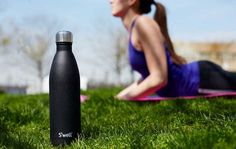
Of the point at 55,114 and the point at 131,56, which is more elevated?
the point at 131,56

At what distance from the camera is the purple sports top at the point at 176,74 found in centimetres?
644

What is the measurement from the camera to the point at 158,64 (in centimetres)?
612

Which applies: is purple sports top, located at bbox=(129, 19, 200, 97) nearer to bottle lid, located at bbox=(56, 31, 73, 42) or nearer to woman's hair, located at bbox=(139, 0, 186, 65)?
woman's hair, located at bbox=(139, 0, 186, 65)

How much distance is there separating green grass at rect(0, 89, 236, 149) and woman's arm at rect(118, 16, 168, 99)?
14.5 inches

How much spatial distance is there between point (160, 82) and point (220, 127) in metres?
3.37

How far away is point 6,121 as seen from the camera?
454 centimetres

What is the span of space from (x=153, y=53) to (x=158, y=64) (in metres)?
0.15

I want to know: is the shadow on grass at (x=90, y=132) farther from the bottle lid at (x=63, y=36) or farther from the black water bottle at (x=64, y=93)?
the bottle lid at (x=63, y=36)

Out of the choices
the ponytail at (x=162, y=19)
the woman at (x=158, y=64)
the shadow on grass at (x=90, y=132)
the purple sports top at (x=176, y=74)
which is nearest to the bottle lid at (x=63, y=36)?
the shadow on grass at (x=90, y=132)

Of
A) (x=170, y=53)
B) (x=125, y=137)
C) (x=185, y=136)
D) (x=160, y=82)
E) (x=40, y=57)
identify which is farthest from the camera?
(x=40, y=57)

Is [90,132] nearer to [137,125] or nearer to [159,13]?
[137,125]

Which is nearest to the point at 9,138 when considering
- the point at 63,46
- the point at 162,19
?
the point at 63,46

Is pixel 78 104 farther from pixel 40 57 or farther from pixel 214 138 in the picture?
pixel 40 57

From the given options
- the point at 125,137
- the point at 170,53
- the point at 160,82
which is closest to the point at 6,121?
the point at 125,137
